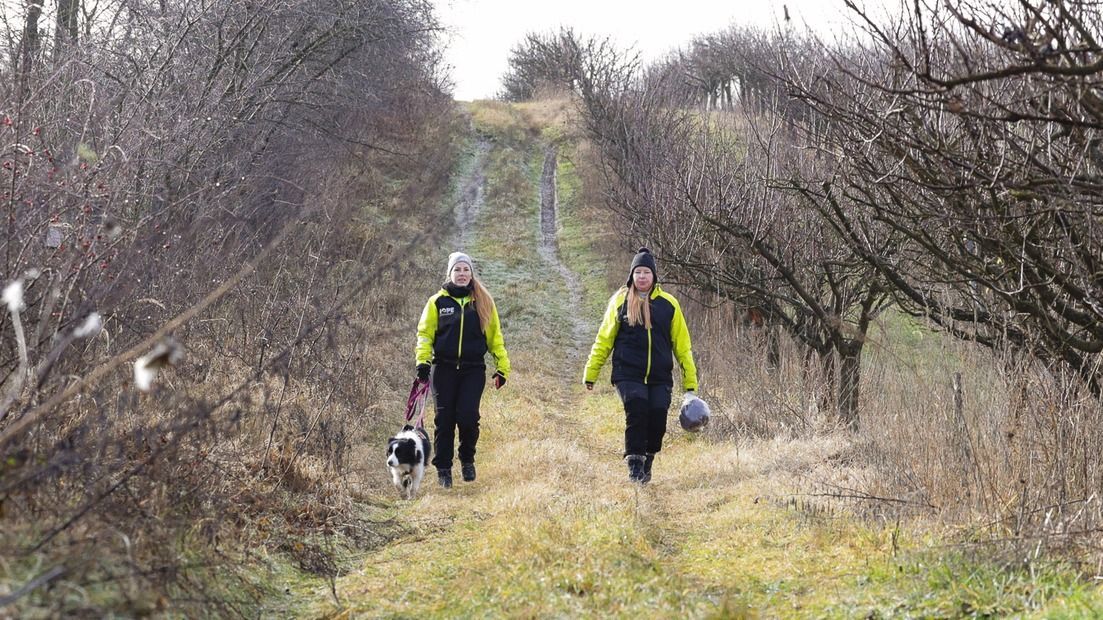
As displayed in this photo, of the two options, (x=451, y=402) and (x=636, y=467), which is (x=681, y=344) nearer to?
(x=636, y=467)

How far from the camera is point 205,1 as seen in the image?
10.9 meters

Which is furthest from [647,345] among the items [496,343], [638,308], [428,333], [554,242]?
[554,242]

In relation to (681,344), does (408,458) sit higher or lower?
lower

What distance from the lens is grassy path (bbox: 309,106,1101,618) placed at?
4.44 m

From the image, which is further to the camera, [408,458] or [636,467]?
[636,467]

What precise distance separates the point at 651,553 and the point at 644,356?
7.62 feet

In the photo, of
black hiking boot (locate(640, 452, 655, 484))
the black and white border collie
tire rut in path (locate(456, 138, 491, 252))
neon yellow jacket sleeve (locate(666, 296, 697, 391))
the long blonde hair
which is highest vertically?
tire rut in path (locate(456, 138, 491, 252))

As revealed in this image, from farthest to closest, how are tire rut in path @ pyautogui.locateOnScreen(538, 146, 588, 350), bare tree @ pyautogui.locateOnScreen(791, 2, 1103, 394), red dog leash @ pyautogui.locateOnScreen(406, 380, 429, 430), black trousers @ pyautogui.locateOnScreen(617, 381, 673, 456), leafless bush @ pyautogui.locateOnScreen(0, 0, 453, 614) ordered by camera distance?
1. tire rut in path @ pyautogui.locateOnScreen(538, 146, 588, 350)
2. black trousers @ pyautogui.locateOnScreen(617, 381, 673, 456)
3. red dog leash @ pyautogui.locateOnScreen(406, 380, 429, 430)
4. bare tree @ pyautogui.locateOnScreen(791, 2, 1103, 394)
5. leafless bush @ pyautogui.locateOnScreen(0, 0, 453, 614)

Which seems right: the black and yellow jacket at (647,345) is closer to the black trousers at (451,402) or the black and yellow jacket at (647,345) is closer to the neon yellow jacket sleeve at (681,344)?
the neon yellow jacket sleeve at (681,344)

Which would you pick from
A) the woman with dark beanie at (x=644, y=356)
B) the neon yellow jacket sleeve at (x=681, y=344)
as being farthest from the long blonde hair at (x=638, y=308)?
the neon yellow jacket sleeve at (x=681, y=344)

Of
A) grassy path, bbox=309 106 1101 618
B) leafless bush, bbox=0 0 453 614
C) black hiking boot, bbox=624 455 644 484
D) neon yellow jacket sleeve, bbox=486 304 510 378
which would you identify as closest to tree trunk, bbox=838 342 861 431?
grassy path, bbox=309 106 1101 618

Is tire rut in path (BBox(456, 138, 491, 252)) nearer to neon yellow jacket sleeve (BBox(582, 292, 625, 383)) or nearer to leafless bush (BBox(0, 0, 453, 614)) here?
leafless bush (BBox(0, 0, 453, 614))

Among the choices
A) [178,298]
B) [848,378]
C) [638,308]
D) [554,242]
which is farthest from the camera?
[554,242]

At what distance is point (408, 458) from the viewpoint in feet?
22.6
